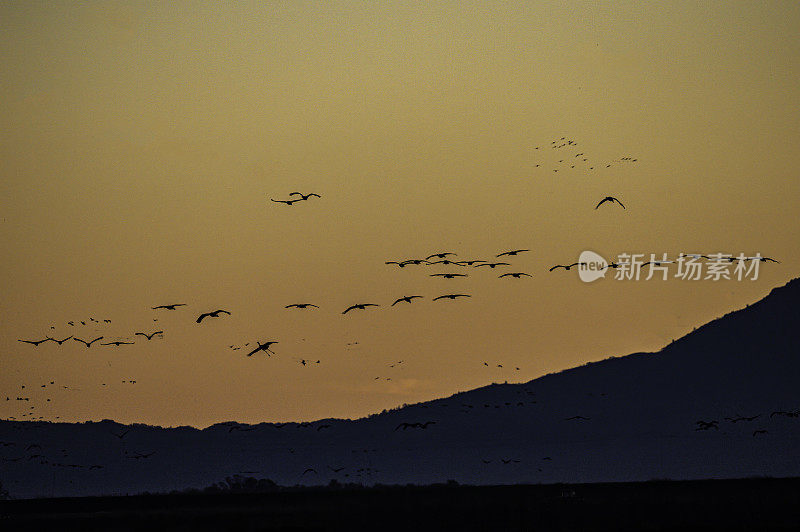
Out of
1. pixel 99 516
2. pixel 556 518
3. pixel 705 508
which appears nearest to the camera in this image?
pixel 556 518

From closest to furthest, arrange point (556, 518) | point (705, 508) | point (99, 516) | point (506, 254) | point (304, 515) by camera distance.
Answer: point (506, 254) < point (556, 518) < point (705, 508) < point (304, 515) < point (99, 516)

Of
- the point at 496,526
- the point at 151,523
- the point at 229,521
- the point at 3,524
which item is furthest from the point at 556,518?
the point at 3,524

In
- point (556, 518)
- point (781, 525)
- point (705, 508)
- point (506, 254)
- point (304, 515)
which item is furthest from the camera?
point (304, 515)

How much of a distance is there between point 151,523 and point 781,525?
187 feet

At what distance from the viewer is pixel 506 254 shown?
90688 millimetres

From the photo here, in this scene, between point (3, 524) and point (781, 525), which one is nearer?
point (781, 525)

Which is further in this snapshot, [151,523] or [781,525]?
[151,523]

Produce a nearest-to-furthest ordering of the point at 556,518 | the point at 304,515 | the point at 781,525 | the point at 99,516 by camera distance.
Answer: the point at 781,525
the point at 556,518
the point at 304,515
the point at 99,516

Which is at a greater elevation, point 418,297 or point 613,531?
point 418,297

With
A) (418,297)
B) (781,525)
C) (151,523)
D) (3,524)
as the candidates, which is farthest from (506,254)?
(3,524)

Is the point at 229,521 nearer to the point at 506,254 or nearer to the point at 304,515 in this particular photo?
the point at 304,515

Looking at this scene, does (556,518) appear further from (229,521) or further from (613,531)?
(229,521)

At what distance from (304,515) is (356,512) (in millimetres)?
6857

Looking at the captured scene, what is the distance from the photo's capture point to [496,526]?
9375 centimetres
